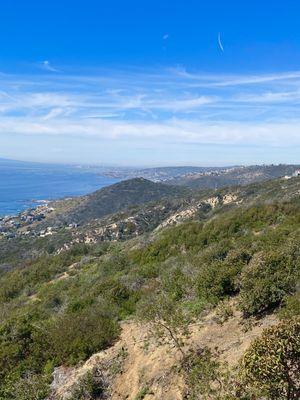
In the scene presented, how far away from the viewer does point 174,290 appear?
1545 centimetres

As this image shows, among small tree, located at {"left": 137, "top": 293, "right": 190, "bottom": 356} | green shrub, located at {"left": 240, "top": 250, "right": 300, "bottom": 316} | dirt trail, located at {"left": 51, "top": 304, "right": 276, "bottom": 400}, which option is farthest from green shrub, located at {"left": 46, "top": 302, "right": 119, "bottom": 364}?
green shrub, located at {"left": 240, "top": 250, "right": 300, "bottom": 316}

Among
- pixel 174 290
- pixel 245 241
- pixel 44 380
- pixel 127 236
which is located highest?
pixel 245 241

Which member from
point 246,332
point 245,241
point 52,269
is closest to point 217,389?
point 246,332

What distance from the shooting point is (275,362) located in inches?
257

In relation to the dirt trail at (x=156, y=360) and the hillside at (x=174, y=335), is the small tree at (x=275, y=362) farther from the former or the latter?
the dirt trail at (x=156, y=360)

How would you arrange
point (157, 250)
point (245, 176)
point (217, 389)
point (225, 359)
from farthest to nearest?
1. point (245, 176)
2. point (157, 250)
3. point (225, 359)
4. point (217, 389)

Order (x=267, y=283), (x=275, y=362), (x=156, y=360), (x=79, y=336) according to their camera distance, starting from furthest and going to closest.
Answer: (x=79, y=336) → (x=267, y=283) → (x=156, y=360) → (x=275, y=362)

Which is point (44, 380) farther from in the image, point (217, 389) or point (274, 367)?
point (274, 367)

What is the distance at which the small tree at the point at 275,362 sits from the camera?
6.59m

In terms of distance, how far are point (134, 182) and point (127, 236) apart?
282 feet

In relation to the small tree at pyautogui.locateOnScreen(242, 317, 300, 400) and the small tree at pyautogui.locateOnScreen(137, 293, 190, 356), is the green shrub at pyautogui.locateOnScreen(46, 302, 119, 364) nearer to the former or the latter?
the small tree at pyautogui.locateOnScreen(137, 293, 190, 356)

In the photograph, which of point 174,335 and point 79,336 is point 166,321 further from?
point 79,336

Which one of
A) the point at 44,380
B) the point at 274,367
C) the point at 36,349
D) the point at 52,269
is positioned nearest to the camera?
the point at 274,367

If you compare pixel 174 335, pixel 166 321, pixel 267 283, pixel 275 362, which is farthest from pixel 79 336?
pixel 275 362
